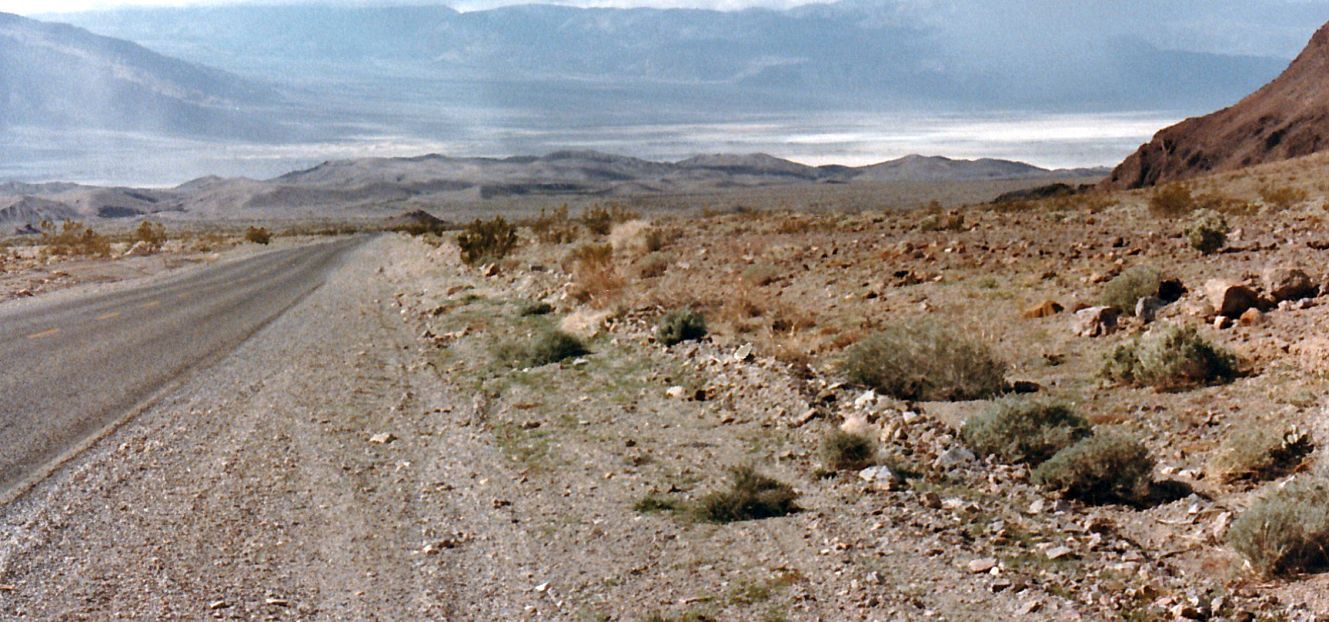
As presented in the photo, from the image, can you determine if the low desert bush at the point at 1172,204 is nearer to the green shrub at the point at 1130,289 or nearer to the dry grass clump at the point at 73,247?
the green shrub at the point at 1130,289

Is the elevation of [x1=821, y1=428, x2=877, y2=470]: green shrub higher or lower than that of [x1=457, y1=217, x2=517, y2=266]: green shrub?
higher

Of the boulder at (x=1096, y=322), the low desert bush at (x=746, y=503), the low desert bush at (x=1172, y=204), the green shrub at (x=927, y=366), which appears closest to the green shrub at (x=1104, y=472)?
the low desert bush at (x=746, y=503)

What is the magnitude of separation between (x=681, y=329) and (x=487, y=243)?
771 inches

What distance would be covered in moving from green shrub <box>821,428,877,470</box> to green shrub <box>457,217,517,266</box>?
22855 mm

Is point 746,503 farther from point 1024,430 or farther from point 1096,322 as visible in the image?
point 1096,322

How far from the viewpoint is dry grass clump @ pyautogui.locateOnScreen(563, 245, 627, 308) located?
19328mm

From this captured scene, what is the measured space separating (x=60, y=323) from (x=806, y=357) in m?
16.0

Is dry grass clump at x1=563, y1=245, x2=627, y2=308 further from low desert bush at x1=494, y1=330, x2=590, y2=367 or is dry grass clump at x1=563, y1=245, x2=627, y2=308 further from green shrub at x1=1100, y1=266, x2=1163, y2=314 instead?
green shrub at x1=1100, y1=266, x2=1163, y2=314

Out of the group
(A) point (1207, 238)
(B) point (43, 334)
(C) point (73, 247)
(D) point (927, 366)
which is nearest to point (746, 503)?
(D) point (927, 366)

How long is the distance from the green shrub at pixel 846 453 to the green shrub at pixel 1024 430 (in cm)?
77

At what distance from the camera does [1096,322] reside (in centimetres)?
1256

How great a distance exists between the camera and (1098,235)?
69.1 feet

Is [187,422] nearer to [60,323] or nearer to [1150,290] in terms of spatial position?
[1150,290]

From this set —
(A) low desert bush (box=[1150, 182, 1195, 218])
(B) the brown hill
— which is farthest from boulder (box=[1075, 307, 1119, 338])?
(B) the brown hill
